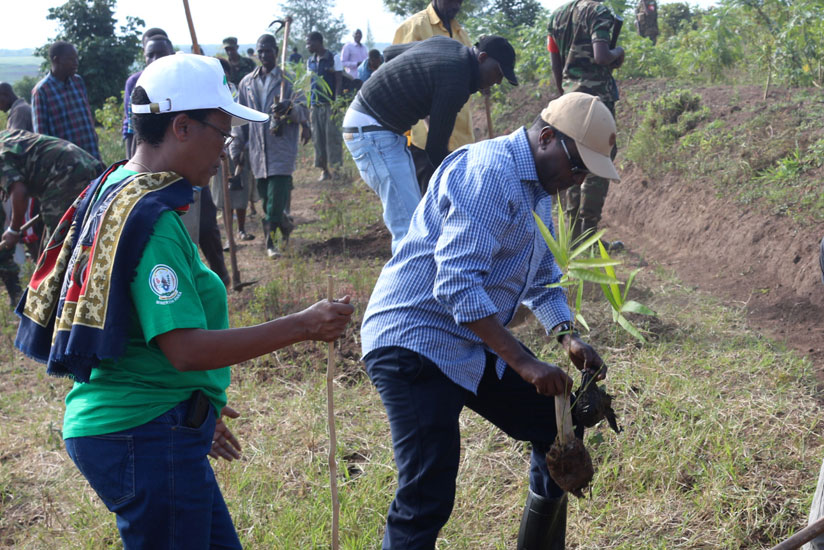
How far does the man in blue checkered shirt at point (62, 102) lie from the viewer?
6.36 meters

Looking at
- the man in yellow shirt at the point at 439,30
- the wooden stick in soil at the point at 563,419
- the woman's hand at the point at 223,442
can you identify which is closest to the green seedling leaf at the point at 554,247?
the wooden stick in soil at the point at 563,419

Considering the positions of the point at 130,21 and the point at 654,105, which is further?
the point at 130,21

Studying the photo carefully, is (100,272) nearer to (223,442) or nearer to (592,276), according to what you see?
(223,442)

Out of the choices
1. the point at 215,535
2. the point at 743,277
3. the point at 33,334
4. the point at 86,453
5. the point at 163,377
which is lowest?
the point at 743,277

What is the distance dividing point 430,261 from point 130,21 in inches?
901

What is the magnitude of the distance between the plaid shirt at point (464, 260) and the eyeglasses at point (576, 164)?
0.35 ft

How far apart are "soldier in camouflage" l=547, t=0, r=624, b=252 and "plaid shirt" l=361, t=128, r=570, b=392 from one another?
12.3 ft

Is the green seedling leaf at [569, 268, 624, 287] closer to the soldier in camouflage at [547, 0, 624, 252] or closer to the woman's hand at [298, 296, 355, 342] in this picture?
the woman's hand at [298, 296, 355, 342]

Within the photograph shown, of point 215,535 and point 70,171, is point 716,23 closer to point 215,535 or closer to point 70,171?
point 70,171

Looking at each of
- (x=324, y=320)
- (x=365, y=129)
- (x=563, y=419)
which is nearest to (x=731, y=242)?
(x=365, y=129)

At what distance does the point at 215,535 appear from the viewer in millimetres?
2131

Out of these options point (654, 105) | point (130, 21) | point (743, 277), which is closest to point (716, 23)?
point (654, 105)

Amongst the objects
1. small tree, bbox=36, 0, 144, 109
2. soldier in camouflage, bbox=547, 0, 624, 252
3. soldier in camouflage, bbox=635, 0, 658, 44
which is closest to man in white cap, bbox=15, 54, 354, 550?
soldier in camouflage, bbox=547, 0, 624, 252

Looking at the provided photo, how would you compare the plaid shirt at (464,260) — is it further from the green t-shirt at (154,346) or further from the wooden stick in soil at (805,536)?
the wooden stick in soil at (805,536)
